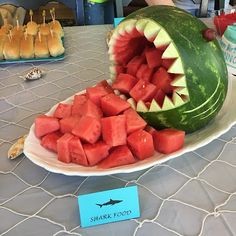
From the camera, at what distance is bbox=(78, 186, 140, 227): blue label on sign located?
545 mm

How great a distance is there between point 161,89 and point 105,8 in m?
1.20

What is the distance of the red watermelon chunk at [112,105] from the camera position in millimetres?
673

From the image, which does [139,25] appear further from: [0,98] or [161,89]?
[0,98]

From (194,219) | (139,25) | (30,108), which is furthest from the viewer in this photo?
(30,108)

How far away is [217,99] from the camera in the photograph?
2.37 ft

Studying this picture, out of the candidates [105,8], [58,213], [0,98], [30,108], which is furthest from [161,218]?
[105,8]

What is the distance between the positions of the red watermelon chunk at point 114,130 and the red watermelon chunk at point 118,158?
0.5 inches

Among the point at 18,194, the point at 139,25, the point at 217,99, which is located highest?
the point at 139,25

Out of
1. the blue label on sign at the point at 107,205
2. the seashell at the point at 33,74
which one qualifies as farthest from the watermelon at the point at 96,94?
the seashell at the point at 33,74

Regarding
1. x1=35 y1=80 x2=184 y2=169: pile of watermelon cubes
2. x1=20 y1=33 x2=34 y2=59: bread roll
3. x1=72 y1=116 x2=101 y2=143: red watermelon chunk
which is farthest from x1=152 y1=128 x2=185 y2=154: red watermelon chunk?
x1=20 y1=33 x2=34 y2=59: bread roll

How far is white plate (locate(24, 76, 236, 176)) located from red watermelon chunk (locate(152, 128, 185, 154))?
0.5 inches

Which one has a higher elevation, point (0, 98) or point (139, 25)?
point (139, 25)

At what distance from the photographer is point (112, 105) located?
67 centimetres

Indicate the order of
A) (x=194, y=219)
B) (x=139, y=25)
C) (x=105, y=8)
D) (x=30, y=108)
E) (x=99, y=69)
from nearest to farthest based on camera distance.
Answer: (x=194, y=219), (x=139, y=25), (x=30, y=108), (x=99, y=69), (x=105, y=8)
